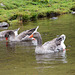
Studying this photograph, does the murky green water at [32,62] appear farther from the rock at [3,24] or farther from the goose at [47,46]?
the rock at [3,24]

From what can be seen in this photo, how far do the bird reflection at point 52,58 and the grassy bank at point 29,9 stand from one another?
15509mm

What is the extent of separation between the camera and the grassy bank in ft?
101

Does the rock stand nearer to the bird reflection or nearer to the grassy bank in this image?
the grassy bank

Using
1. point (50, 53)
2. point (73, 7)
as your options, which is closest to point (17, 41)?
point (50, 53)

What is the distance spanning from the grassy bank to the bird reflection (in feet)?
50.9

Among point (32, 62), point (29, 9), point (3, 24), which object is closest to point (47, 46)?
point (32, 62)

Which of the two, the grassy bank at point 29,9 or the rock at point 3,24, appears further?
the grassy bank at point 29,9

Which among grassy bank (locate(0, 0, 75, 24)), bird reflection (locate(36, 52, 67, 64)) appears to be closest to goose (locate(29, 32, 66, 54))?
bird reflection (locate(36, 52, 67, 64))

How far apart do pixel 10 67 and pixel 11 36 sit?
7595 millimetres

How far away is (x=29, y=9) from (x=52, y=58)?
23302 millimetres

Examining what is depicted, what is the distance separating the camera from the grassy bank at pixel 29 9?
30.9 metres

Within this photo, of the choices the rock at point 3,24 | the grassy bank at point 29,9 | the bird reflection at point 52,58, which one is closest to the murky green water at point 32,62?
the bird reflection at point 52,58

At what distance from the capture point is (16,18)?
30.8 metres

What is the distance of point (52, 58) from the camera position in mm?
13234
